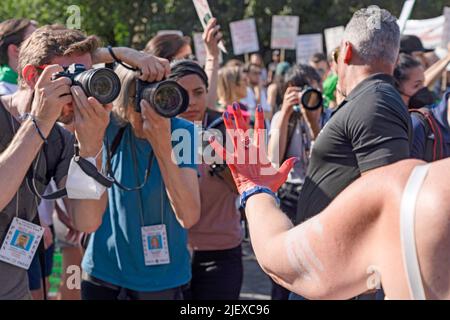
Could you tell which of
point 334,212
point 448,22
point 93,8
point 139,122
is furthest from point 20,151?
point 93,8

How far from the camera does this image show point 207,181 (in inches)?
167

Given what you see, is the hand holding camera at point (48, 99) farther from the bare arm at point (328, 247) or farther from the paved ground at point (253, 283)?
the paved ground at point (253, 283)

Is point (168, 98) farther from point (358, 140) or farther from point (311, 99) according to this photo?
point (311, 99)

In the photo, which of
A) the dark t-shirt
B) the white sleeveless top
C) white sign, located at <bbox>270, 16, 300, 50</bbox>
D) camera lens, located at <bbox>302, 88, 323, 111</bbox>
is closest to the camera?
the white sleeveless top

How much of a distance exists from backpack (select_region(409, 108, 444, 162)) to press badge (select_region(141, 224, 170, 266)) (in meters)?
1.70

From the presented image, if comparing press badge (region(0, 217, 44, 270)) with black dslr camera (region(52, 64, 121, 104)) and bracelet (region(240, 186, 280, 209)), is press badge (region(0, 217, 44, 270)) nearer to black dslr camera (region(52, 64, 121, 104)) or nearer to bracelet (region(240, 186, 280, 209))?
black dslr camera (region(52, 64, 121, 104))

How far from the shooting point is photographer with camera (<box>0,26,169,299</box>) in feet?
8.30

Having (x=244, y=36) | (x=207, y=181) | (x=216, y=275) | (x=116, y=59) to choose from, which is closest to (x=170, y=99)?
(x=116, y=59)

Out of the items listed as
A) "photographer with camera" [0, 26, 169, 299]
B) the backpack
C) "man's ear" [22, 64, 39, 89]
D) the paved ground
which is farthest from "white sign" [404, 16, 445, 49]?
"man's ear" [22, 64, 39, 89]

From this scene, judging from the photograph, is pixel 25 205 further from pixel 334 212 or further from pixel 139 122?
pixel 334 212

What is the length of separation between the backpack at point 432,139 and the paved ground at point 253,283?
2424 millimetres

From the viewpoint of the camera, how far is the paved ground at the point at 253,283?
20.9 ft

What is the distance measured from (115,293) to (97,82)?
114 cm
